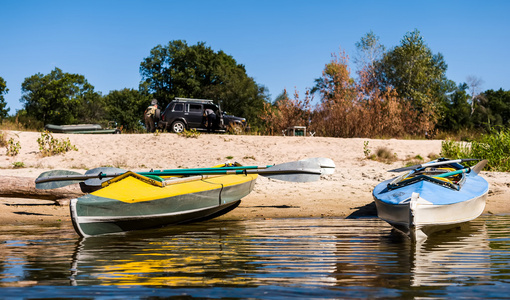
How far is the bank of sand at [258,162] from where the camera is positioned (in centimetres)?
1066

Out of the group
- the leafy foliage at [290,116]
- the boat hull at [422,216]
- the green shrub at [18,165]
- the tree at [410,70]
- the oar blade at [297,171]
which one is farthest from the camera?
the tree at [410,70]

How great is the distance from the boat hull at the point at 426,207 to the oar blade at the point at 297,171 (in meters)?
1.85

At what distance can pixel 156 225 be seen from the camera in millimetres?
8398

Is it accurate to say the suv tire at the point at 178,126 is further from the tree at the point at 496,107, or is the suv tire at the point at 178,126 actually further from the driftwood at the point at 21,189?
the tree at the point at 496,107

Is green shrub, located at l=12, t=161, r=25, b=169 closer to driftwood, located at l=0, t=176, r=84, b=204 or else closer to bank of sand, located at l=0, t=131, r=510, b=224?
bank of sand, located at l=0, t=131, r=510, b=224

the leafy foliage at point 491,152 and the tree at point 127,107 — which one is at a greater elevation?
the tree at point 127,107

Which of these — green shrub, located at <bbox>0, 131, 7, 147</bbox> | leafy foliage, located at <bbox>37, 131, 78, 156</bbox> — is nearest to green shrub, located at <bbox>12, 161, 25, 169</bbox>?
leafy foliage, located at <bbox>37, 131, 78, 156</bbox>

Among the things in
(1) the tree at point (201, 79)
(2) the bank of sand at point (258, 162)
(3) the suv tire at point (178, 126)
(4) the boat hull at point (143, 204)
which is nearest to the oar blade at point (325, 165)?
(2) the bank of sand at point (258, 162)

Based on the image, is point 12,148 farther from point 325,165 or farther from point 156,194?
point 325,165

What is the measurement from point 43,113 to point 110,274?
58.0 m

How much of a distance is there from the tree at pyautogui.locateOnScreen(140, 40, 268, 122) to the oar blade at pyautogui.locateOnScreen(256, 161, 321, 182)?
37.1 metres

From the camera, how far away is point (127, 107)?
58.4 metres

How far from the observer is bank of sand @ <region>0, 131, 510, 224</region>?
1066 cm

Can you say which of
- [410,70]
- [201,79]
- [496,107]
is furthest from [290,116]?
[496,107]
